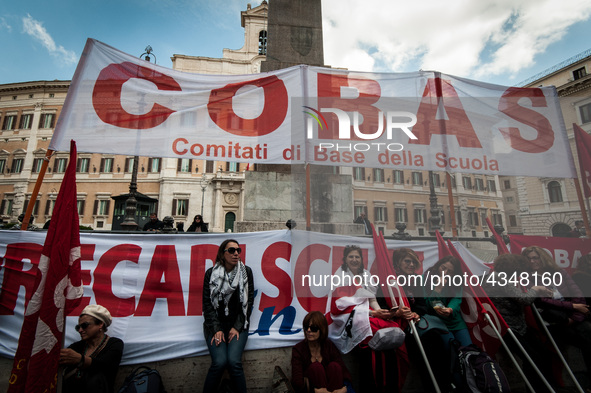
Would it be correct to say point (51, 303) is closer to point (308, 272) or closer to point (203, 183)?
point (308, 272)

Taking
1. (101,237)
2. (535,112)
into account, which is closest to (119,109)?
(101,237)

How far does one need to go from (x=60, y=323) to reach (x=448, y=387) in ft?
12.4

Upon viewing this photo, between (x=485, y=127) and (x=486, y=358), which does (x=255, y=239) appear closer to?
(x=486, y=358)

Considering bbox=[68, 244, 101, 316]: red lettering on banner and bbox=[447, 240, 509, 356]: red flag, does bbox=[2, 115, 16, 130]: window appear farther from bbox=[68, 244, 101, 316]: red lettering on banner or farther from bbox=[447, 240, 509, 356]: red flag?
bbox=[447, 240, 509, 356]: red flag

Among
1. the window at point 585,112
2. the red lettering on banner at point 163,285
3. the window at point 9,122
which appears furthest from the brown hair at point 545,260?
the window at point 9,122

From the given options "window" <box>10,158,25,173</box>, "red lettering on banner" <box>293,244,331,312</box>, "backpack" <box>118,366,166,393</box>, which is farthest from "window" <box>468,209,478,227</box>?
"window" <box>10,158,25,173</box>

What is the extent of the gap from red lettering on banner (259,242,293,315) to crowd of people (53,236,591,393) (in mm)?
337

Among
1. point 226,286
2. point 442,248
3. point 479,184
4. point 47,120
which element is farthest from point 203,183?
point 442,248

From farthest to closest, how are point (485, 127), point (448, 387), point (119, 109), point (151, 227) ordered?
1. point (151, 227)
2. point (485, 127)
3. point (119, 109)
4. point (448, 387)

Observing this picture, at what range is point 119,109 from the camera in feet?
12.6

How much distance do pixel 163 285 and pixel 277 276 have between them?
4.54 feet

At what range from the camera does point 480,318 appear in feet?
10.2

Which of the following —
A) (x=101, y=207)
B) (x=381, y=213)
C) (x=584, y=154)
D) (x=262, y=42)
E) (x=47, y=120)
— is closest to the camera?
(x=584, y=154)

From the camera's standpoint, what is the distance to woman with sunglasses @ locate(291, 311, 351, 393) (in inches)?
104
